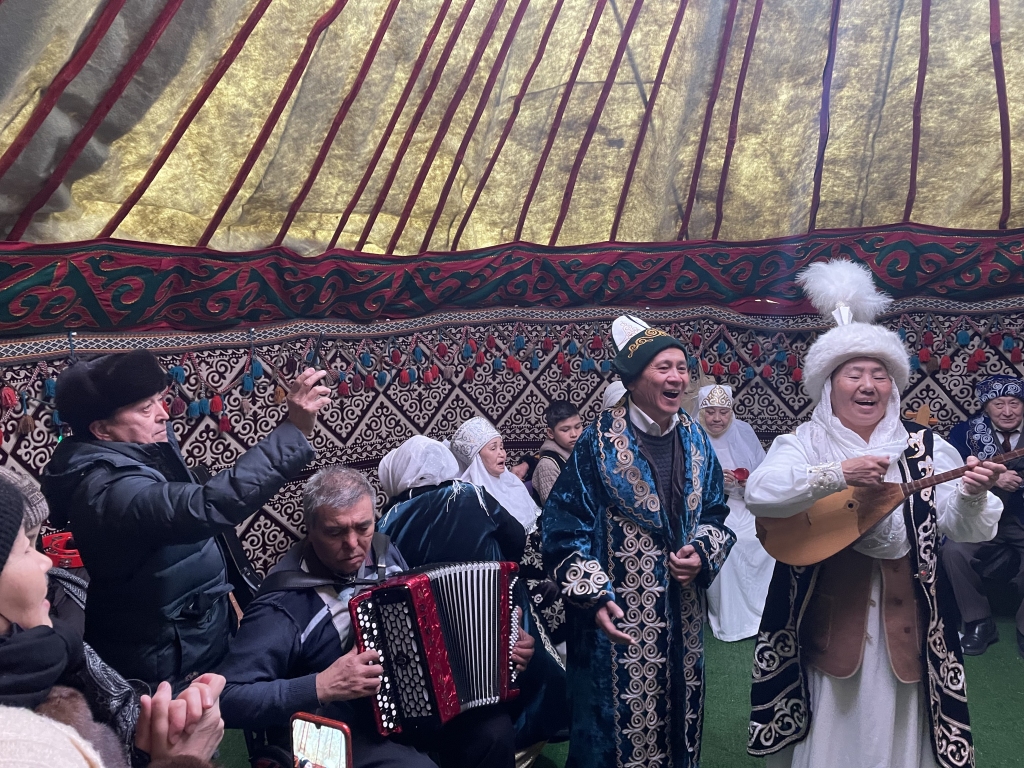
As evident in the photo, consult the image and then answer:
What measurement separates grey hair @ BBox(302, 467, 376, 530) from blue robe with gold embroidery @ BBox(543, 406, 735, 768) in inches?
21.5

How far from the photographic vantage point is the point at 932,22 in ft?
11.5

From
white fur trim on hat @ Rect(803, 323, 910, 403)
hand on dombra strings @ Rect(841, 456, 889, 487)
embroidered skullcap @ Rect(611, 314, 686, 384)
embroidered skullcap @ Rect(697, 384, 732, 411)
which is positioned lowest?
hand on dombra strings @ Rect(841, 456, 889, 487)

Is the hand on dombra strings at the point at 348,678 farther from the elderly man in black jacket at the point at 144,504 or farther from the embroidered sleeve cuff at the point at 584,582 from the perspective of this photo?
the embroidered sleeve cuff at the point at 584,582

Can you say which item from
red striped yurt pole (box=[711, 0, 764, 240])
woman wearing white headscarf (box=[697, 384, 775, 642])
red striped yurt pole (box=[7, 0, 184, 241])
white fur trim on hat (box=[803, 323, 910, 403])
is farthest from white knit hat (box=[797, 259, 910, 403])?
red striped yurt pole (box=[7, 0, 184, 241])

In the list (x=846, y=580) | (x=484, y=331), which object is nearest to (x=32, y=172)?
(x=484, y=331)

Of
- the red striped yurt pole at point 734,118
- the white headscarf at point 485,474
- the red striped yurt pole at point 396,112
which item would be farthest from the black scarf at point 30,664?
the red striped yurt pole at point 734,118

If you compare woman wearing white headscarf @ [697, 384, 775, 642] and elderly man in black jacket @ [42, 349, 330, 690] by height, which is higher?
woman wearing white headscarf @ [697, 384, 775, 642]

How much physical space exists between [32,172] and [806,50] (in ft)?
9.97

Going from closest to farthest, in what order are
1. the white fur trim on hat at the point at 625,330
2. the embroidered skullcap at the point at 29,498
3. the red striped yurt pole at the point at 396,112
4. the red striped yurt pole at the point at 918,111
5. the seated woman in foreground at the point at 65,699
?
1. the seated woman in foreground at the point at 65,699
2. the embroidered skullcap at the point at 29,498
3. the white fur trim on hat at the point at 625,330
4. the red striped yurt pole at the point at 396,112
5. the red striped yurt pole at the point at 918,111

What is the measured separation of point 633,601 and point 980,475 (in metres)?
0.88

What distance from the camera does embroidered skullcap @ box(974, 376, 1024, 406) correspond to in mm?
3902

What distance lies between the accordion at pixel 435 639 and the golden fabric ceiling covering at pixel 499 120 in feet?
5.82

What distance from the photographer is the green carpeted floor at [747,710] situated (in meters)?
2.78

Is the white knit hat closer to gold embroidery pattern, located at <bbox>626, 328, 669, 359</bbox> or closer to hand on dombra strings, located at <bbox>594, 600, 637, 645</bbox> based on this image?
gold embroidery pattern, located at <bbox>626, 328, 669, 359</bbox>
